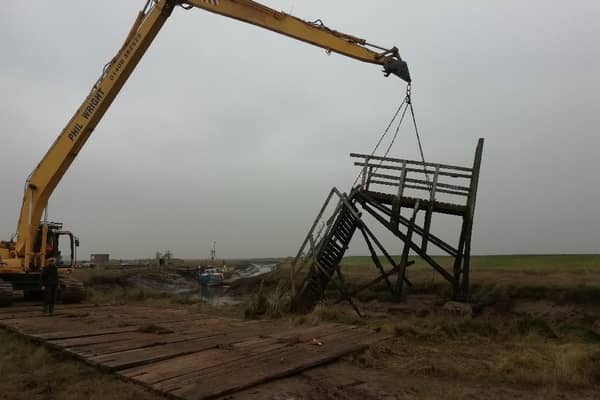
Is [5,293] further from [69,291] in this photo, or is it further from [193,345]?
[193,345]

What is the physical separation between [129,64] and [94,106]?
1858 mm

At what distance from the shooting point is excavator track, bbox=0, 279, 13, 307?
15166 millimetres

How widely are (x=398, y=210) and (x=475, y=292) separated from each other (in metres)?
6.75

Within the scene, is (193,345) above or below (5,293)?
below

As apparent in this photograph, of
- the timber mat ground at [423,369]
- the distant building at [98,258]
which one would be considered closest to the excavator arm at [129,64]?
the timber mat ground at [423,369]

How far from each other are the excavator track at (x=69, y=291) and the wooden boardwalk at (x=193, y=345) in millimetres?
3963

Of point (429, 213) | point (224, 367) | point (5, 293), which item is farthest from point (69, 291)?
point (429, 213)

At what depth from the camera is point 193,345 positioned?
8734 mm

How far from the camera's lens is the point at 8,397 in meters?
5.97

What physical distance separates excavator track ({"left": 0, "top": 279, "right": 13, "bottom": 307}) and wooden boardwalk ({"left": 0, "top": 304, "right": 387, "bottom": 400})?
226cm

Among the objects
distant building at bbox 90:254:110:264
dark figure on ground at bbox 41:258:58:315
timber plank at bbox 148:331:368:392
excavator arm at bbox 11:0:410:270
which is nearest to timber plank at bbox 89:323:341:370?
timber plank at bbox 148:331:368:392

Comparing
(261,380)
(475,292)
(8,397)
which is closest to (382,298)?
(475,292)

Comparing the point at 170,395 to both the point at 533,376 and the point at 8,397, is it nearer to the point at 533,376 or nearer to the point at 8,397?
the point at 8,397

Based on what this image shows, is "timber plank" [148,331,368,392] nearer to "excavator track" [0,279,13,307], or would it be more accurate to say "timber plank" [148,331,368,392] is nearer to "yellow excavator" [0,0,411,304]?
"yellow excavator" [0,0,411,304]
